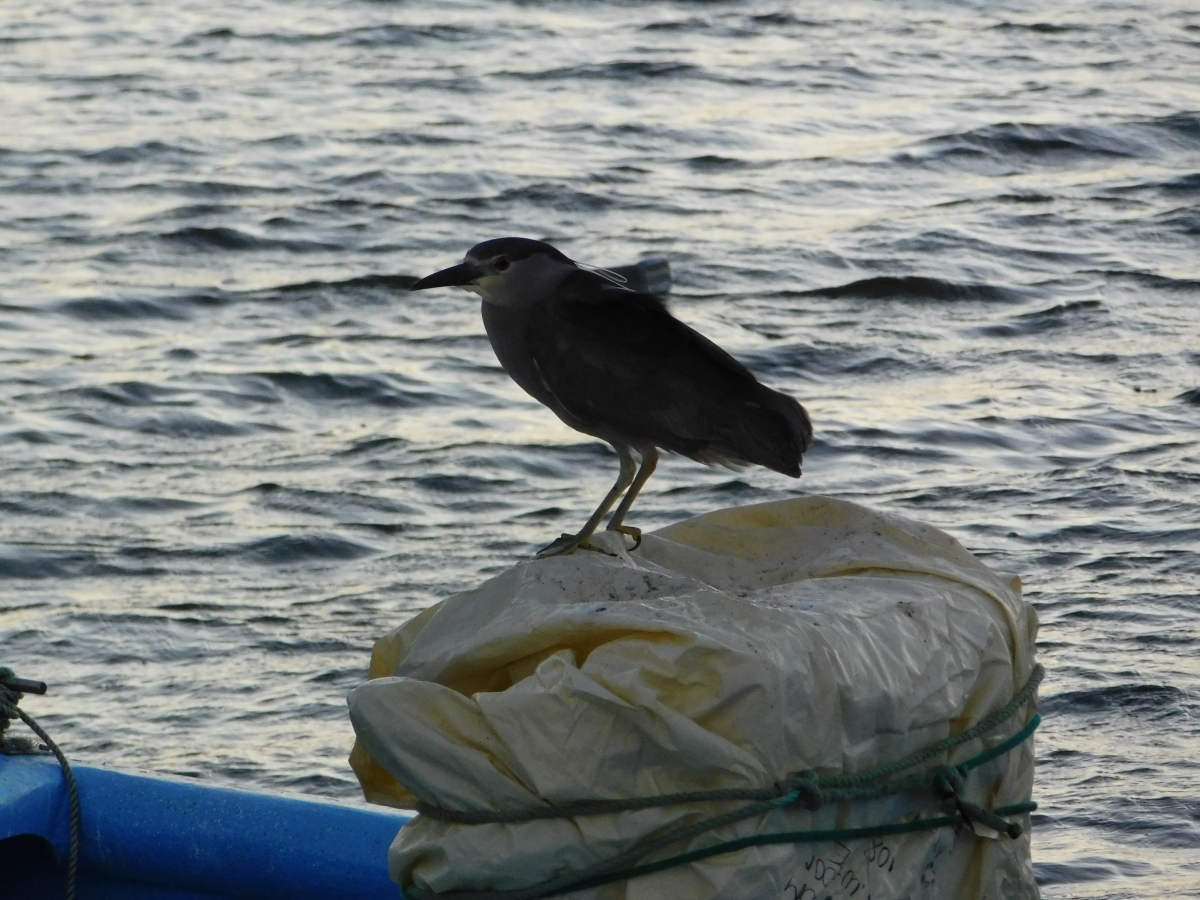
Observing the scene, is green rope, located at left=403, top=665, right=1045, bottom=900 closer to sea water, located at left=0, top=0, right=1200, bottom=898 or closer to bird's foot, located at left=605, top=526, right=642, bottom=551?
bird's foot, located at left=605, top=526, right=642, bottom=551

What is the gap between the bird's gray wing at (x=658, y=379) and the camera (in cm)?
296

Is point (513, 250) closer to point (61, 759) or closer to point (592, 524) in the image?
point (592, 524)

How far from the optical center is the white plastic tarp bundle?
2.17m

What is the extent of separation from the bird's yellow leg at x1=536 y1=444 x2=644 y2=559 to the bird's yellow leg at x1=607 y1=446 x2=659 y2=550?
0.02 meters

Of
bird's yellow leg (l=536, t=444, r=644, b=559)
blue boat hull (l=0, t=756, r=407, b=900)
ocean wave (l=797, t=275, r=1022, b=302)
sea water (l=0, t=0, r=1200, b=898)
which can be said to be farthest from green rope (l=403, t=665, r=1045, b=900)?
ocean wave (l=797, t=275, r=1022, b=302)

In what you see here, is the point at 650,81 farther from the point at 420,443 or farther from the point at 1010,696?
the point at 1010,696

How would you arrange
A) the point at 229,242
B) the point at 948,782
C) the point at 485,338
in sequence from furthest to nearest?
the point at 229,242
the point at 485,338
the point at 948,782

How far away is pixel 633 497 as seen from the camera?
3.15 m

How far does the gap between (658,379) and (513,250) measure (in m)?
0.33

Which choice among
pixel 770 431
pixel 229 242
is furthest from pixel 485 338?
pixel 770 431

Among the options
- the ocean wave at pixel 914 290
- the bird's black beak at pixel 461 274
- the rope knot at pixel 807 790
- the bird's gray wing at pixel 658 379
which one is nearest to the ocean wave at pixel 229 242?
the ocean wave at pixel 914 290

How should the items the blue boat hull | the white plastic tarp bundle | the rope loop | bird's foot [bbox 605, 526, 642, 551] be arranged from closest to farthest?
the white plastic tarp bundle
bird's foot [bbox 605, 526, 642, 551]
the blue boat hull
the rope loop

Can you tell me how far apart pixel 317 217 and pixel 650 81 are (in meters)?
2.84

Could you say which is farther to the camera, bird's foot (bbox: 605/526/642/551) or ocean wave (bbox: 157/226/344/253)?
ocean wave (bbox: 157/226/344/253)
